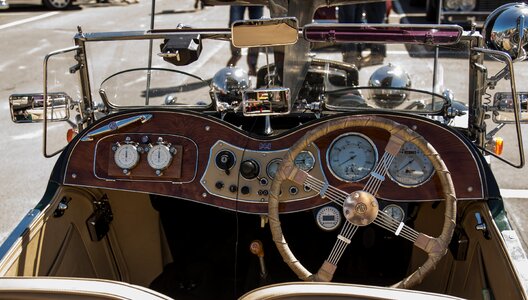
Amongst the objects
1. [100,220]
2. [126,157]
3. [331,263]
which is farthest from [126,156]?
[331,263]

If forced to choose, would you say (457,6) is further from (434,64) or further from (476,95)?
(476,95)

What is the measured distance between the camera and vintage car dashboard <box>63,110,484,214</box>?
2359 mm

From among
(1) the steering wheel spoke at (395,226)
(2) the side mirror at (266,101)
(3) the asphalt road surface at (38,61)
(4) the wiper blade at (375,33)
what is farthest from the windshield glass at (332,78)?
(1) the steering wheel spoke at (395,226)

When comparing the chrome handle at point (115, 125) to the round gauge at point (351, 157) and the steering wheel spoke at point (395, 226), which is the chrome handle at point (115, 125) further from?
the steering wheel spoke at point (395, 226)

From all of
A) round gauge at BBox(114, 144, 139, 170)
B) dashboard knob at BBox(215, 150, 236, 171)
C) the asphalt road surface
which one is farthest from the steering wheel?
the asphalt road surface

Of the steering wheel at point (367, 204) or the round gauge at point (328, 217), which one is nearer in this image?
the steering wheel at point (367, 204)

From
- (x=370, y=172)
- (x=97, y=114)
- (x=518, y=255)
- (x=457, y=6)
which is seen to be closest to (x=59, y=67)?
(x=97, y=114)

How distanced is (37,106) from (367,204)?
1.72 meters

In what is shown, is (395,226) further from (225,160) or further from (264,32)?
(264,32)

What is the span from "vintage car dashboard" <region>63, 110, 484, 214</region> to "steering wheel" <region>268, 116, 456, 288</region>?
0.15 m

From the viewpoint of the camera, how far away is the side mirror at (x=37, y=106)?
2836 millimetres

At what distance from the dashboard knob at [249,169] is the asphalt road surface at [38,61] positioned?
1.12 metres

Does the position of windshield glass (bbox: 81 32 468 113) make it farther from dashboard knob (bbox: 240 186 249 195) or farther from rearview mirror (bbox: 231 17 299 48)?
dashboard knob (bbox: 240 186 249 195)

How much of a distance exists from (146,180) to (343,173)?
34.2 inches
